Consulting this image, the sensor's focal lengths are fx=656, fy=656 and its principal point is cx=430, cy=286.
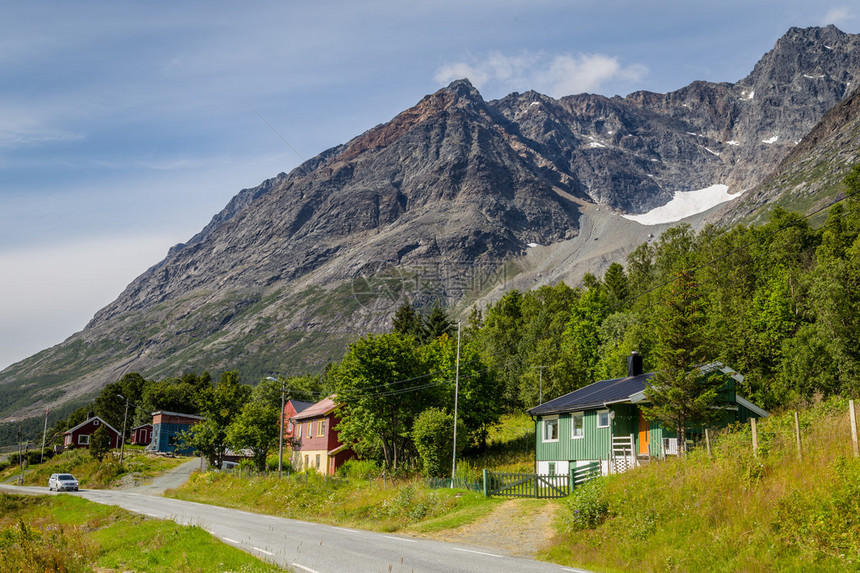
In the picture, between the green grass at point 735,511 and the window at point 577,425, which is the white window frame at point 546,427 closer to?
the window at point 577,425

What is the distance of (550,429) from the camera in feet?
143

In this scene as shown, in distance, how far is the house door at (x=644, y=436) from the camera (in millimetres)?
37625

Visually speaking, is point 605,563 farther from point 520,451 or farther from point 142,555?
point 520,451

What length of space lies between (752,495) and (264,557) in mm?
12345

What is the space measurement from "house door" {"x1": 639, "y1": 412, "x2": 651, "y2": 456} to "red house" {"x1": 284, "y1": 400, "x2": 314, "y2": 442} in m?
45.6

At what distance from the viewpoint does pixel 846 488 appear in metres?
13.9

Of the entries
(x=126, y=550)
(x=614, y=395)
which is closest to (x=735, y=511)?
(x=126, y=550)

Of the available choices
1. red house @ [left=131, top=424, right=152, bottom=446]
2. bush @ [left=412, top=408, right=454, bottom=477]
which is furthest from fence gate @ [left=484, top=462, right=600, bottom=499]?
red house @ [left=131, top=424, right=152, bottom=446]

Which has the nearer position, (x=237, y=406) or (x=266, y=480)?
(x=266, y=480)

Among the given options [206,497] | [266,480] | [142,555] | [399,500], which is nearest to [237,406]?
[206,497]

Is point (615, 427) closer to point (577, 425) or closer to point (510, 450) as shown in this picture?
point (577, 425)

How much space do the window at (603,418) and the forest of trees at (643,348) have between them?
4617mm

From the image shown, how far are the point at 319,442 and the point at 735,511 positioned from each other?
55954mm

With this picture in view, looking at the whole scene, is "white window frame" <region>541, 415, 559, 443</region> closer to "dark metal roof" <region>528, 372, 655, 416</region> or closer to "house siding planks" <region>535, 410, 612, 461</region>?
"house siding planks" <region>535, 410, 612, 461</region>
